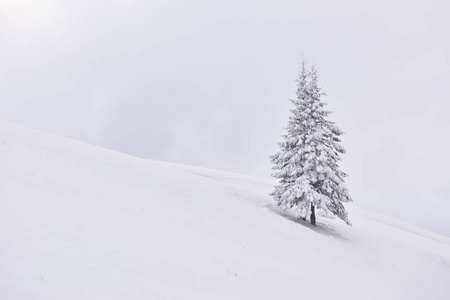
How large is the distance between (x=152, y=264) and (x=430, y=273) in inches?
678

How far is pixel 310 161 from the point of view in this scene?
19.7m

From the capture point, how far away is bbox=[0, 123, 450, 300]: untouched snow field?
20.1 ft

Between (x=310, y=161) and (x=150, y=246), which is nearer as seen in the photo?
(x=150, y=246)

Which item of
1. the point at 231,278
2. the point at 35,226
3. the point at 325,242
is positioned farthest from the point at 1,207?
the point at 325,242

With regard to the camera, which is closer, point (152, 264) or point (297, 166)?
point (152, 264)

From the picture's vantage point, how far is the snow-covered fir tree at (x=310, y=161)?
18.9 metres

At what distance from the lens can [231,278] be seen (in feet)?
26.6

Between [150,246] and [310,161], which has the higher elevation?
[310,161]

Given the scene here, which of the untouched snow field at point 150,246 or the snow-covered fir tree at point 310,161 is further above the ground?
the snow-covered fir tree at point 310,161

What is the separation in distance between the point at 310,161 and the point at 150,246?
14.1m

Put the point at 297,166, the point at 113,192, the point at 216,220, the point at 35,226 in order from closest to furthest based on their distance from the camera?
the point at 35,226
the point at 113,192
the point at 216,220
the point at 297,166

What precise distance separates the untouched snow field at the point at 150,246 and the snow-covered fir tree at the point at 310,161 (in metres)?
2.66

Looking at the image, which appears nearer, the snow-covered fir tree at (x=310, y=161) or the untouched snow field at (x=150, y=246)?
the untouched snow field at (x=150, y=246)

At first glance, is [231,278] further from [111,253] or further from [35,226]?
[35,226]
